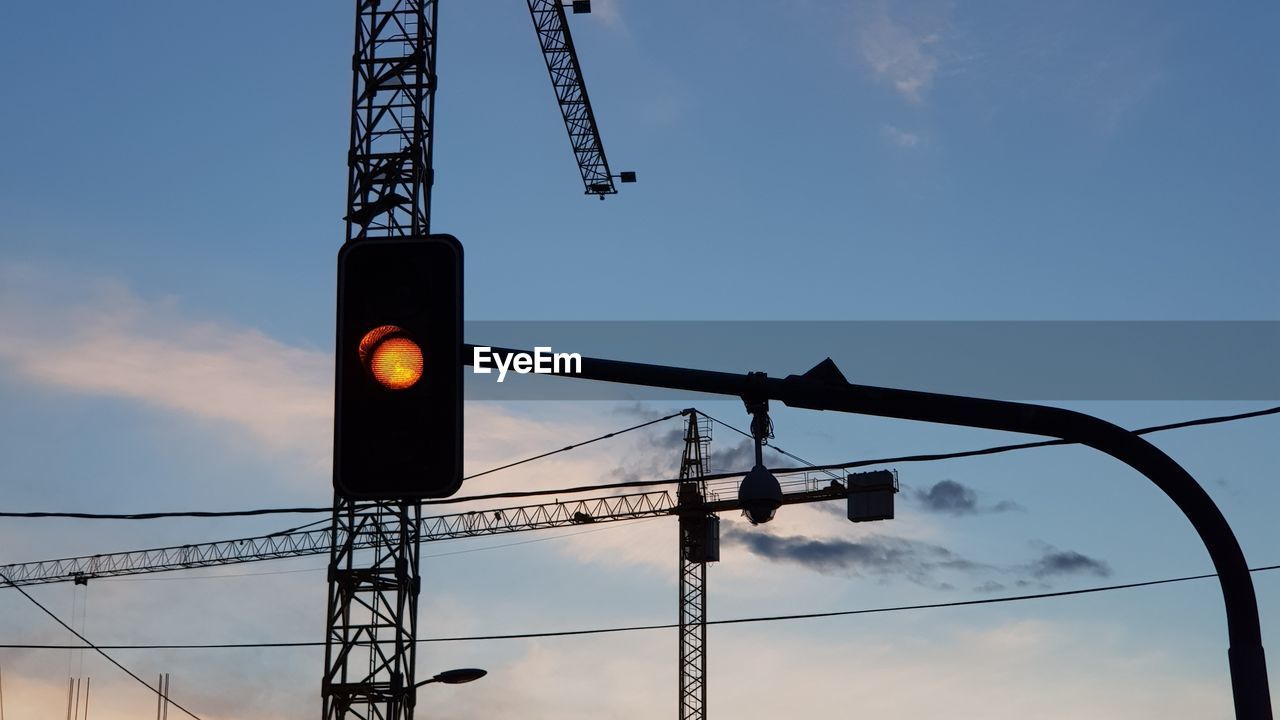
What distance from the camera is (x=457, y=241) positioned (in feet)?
15.9

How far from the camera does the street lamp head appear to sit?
5.70 metres

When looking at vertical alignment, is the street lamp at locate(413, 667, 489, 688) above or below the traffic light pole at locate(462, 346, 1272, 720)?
above

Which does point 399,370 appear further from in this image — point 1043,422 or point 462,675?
point 462,675

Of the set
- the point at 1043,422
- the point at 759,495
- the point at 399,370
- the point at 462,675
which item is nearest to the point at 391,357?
the point at 399,370

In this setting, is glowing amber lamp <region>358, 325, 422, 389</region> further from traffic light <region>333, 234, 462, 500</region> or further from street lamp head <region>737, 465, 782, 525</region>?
street lamp head <region>737, 465, 782, 525</region>

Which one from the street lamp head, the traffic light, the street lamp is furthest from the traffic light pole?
the street lamp

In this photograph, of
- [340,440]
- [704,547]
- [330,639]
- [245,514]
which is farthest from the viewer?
[704,547]

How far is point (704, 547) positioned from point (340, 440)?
243 ft

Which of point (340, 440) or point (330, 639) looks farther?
point (330, 639)

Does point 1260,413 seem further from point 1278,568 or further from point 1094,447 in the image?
point 1278,568

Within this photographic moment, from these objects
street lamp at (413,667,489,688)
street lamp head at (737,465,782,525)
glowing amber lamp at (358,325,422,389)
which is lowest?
street lamp head at (737,465,782,525)

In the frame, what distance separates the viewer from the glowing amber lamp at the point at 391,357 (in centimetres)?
474

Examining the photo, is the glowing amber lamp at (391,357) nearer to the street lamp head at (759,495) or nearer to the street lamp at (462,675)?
the street lamp head at (759,495)

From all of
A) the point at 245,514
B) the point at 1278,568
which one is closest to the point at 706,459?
the point at 1278,568
